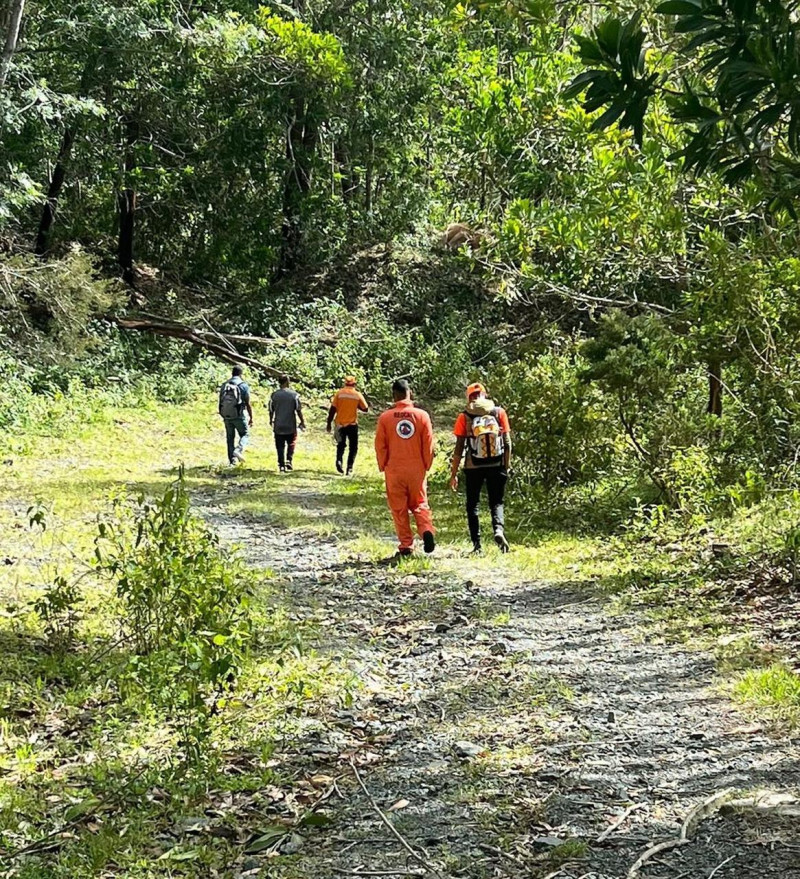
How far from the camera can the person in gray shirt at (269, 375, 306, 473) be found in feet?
53.3

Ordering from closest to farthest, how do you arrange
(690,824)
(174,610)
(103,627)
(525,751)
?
1. (690,824)
2. (525,751)
3. (174,610)
4. (103,627)

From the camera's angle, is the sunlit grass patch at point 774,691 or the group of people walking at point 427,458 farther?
the group of people walking at point 427,458

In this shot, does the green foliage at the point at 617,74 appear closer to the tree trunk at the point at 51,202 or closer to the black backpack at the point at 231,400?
the black backpack at the point at 231,400

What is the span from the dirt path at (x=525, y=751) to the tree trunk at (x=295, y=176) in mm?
24108

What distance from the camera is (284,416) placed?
1642cm

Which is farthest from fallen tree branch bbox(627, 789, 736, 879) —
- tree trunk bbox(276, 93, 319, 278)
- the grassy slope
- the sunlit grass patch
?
tree trunk bbox(276, 93, 319, 278)

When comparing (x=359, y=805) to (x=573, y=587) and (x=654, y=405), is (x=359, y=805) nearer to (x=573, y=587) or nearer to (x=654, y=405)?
(x=573, y=587)

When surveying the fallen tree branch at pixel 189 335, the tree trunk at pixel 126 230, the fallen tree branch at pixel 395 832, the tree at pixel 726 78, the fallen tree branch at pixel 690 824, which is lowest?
the fallen tree branch at pixel 395 832

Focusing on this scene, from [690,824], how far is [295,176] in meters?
29.4

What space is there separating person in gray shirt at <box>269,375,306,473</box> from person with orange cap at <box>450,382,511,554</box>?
6240 millimetres

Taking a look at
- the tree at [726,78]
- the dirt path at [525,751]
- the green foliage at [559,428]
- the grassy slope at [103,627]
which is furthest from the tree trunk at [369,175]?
the tree at [726,78]

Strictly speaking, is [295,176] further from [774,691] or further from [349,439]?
[774,691]

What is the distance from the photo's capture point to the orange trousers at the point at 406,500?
32.4 ft

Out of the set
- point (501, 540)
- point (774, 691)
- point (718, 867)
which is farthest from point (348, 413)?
point (718, 867)
